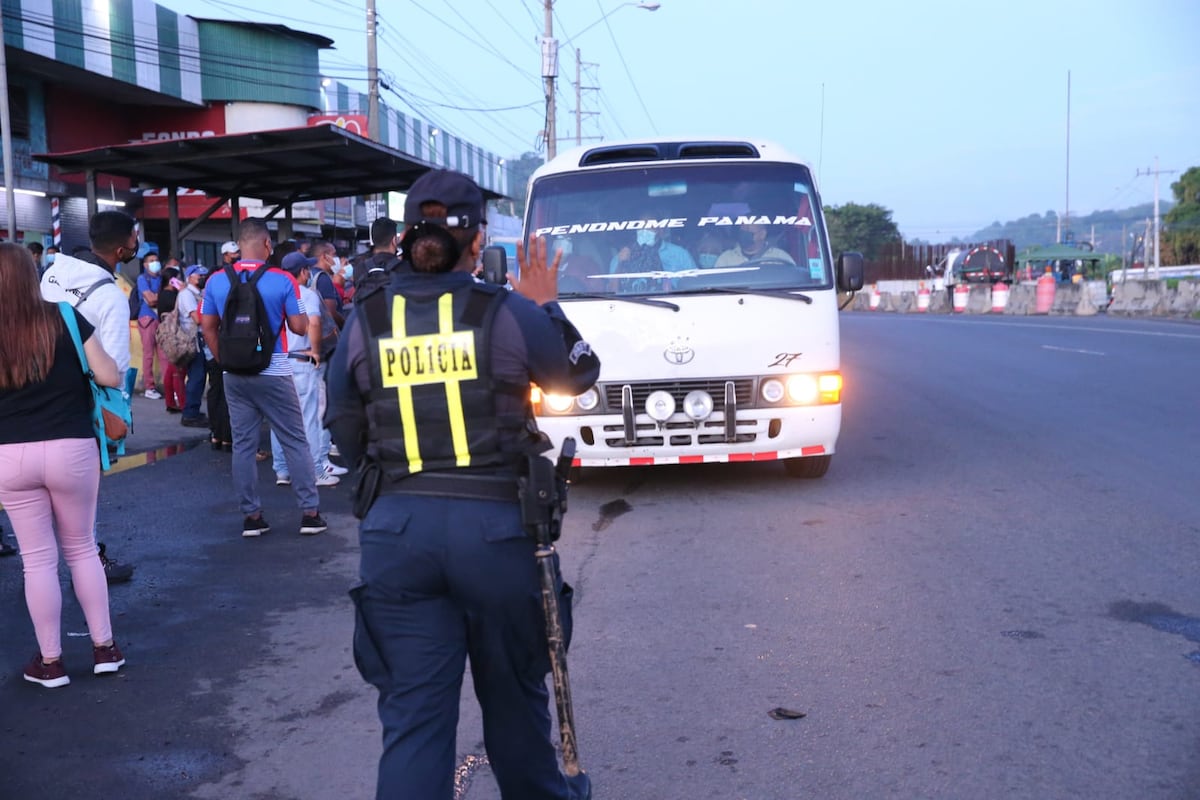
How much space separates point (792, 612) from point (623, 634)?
2.76ft

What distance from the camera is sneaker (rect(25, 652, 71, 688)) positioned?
4719 mm

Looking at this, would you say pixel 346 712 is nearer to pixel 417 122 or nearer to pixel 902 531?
pixel 902 531

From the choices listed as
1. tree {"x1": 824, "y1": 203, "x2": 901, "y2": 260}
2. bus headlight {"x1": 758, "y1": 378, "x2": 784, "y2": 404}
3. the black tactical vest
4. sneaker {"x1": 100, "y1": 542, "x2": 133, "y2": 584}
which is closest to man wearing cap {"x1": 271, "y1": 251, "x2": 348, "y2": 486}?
sneaker {"x1": 100, "y1": 542, "x2": 133, "y2": 584}

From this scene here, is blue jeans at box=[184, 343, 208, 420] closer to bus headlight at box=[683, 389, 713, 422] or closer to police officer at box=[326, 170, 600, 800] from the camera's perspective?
bus headlight at box=[683, 389, 713, 422]

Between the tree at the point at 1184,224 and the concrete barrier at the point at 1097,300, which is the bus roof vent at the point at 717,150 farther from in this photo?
the tree at the point at 1184,224

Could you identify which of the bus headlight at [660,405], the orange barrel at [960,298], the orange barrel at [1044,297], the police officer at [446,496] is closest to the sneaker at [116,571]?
the bus headlight at [660,405]

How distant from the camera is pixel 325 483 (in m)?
9.27

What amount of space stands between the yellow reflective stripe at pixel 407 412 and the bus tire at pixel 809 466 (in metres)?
6.05

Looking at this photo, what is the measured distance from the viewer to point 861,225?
111938mm

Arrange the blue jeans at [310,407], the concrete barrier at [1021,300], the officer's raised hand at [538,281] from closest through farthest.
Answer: the officer's raised hand at [538,281], the blue jeans at [310,407], the concrete barrier at [1021,300]

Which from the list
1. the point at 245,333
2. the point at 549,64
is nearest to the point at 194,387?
the point at 245,333

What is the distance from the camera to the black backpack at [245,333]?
22.7ft

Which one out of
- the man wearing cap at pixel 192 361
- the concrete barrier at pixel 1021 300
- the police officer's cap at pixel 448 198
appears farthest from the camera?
the concrete barrier at pixel 1021 300

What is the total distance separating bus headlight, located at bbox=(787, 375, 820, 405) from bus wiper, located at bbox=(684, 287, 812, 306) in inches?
20.4
